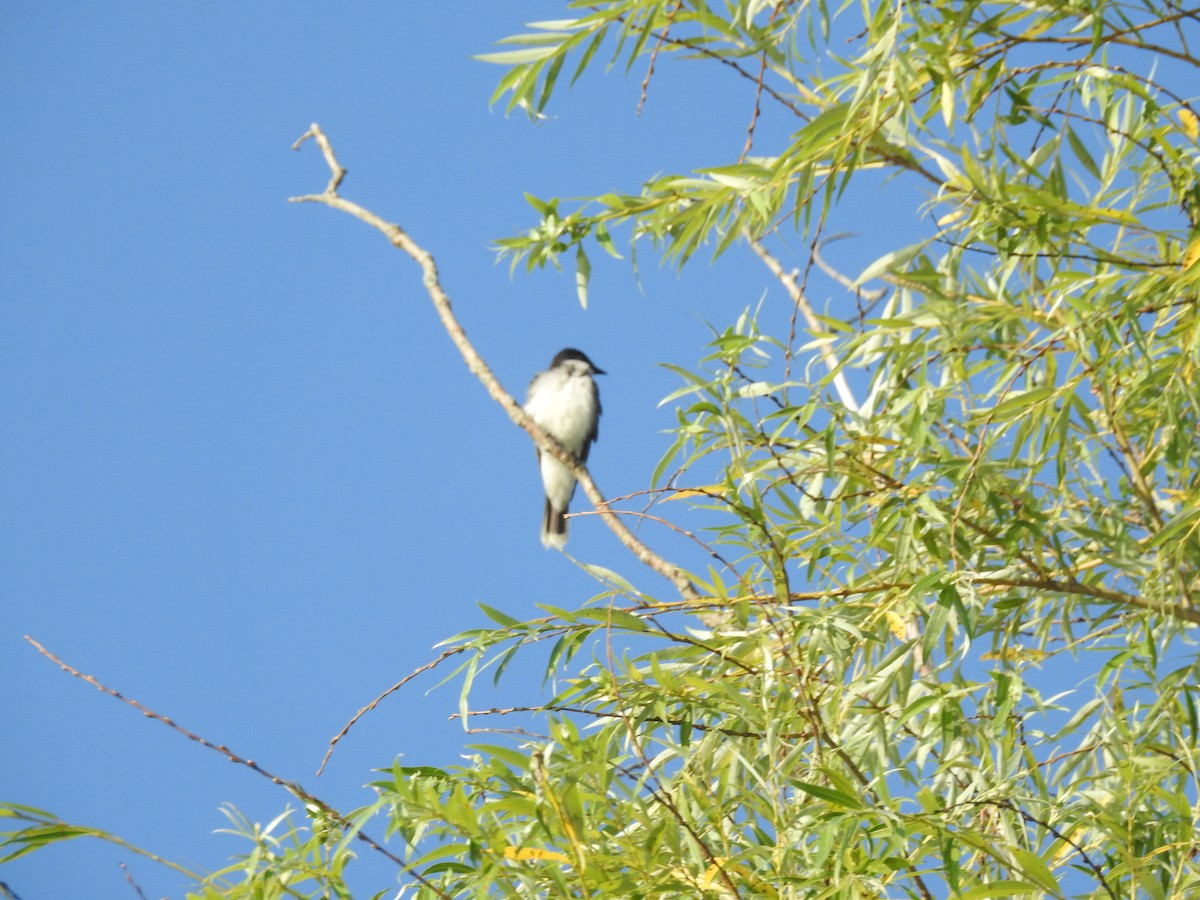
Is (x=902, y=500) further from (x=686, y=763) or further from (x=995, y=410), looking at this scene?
(x=686, y=763)

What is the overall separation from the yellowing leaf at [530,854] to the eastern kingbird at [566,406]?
17.3ft

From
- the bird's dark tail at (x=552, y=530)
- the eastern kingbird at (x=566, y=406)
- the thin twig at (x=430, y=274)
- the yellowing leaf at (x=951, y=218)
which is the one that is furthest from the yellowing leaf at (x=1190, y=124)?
the bird's dark tail at (x=552, y=530)

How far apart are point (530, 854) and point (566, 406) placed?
5550mm

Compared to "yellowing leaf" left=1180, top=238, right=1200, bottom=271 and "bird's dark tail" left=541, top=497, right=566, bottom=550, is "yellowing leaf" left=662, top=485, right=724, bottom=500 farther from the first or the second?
"bird's dark tail" left=541, top=497, right=566, bottom=550

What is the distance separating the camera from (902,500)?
2496 mm

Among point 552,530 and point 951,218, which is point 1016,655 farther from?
point 552,530

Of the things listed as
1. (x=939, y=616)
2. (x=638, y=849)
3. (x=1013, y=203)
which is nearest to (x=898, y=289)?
Answer: (x=1013, y=203)

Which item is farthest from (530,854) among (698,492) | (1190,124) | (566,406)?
(566,406)

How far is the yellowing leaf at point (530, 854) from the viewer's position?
2.03 m

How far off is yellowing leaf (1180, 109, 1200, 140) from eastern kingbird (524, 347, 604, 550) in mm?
4682

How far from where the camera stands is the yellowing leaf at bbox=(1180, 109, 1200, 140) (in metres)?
2.80

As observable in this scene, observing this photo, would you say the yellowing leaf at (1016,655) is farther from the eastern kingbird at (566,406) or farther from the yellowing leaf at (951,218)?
the eastern kingbird at (566,406)

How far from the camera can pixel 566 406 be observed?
7.53 m

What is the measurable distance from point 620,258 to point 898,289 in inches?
20.3
